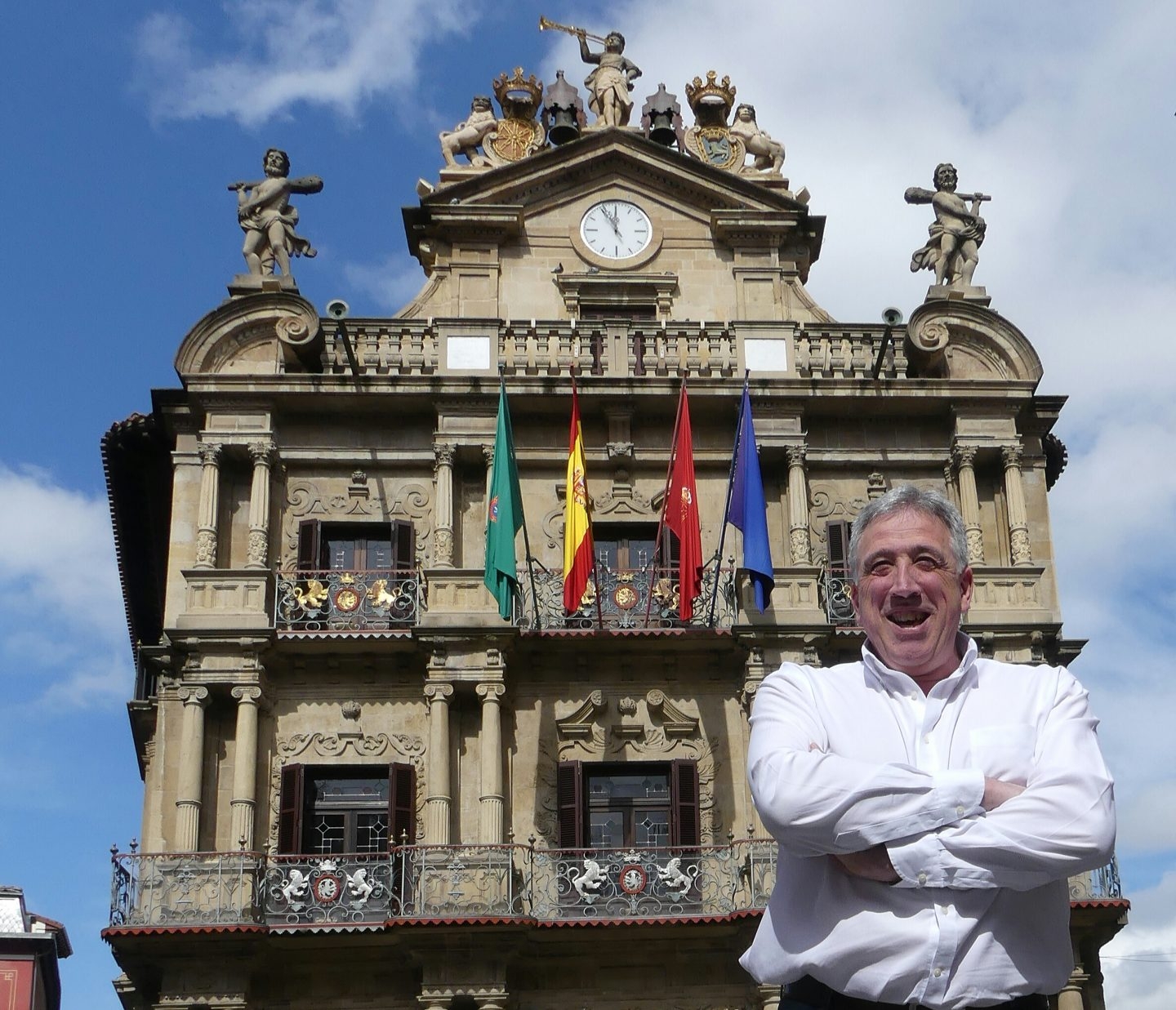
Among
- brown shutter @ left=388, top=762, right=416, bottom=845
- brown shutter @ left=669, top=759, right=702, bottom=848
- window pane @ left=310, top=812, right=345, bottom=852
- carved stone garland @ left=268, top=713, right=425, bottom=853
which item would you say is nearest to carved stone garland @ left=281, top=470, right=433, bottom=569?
carved stone garland @ left=268, top=713, right=425, bottom=853

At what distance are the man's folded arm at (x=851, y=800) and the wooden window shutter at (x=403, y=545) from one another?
772 inches

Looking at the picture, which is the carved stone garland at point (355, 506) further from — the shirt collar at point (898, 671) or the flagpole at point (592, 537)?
the shirt collar at point (898, 671)

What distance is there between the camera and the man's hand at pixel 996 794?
384 cm

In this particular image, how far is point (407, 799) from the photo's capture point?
22031 mm

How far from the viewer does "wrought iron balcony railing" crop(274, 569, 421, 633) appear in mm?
22797

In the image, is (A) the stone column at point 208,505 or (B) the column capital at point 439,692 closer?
(B) the column capital at point 439,692

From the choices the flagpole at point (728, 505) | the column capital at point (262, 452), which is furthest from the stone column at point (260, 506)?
the flagpole at point (728, 505)

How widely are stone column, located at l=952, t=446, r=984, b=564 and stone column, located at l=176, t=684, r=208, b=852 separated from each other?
34.8 ft

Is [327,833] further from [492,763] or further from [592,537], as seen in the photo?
[592,537]

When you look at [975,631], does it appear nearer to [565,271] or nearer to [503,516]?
[503,516]

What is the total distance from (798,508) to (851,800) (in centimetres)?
2006

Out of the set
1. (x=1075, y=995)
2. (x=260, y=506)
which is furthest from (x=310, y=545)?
(x=1075, y=995)

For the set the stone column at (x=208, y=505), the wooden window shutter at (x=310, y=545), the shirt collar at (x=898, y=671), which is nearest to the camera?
the shirt collar at (x=898, y=671)

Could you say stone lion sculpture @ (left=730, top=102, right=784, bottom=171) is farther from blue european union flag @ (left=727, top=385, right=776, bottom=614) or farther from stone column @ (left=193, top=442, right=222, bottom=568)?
stone column @ (left=193, top=442, right=222, bottom=568)
